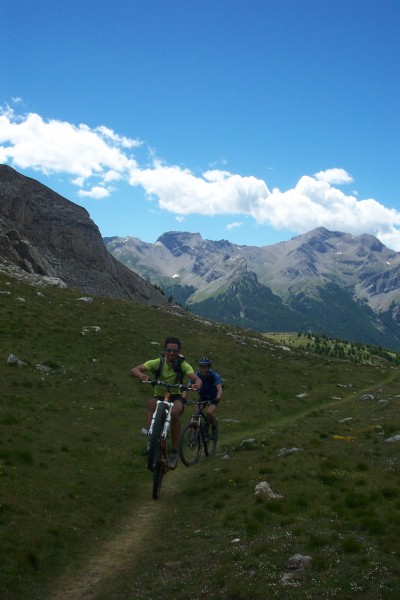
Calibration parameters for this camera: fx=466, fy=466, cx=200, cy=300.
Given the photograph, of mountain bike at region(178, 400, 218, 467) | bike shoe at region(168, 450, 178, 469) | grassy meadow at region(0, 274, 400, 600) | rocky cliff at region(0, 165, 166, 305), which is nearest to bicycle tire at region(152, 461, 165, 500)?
grassy meadow at region(0, 274, 400, 600)

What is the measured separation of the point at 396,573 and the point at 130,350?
38318 millimetres

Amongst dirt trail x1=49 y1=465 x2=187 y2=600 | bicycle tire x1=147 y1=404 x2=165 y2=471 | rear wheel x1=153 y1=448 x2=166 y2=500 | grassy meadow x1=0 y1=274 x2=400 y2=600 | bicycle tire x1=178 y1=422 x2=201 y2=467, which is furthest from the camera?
bicycle tire x1=178 y1=422 x2=201 y2=467

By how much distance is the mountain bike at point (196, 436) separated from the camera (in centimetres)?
2054

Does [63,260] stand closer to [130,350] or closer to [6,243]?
[6,243]

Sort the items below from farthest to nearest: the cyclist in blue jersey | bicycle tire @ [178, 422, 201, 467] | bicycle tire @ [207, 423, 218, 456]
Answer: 1. bicycle tire @ [207, 423, 218, 456]
2. the cyclist in blue jersey
3. bicycle tire @ [178, 422, 201, 467]

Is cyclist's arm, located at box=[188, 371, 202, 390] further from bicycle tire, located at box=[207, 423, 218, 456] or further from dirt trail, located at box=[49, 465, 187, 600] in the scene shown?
bicycle tire, located at box=[207, 423, 218, 456]

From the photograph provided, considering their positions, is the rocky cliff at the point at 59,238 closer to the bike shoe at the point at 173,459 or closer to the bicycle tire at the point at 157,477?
the bike shoe at the point at 173,459

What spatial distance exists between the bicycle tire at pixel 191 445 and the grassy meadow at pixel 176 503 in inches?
18.9

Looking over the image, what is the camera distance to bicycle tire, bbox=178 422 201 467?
20.5 m

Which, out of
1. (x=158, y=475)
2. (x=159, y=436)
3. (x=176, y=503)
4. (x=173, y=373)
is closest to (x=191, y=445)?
(x=176, y=503)

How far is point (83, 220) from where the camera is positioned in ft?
403

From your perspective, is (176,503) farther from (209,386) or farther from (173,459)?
(209,386)

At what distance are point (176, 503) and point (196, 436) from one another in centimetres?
516

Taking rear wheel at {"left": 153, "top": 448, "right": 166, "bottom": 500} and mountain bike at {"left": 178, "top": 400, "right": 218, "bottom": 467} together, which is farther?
mountain bike at {"left": 178, "top": 400, "right": 218, "bottom": 467}
